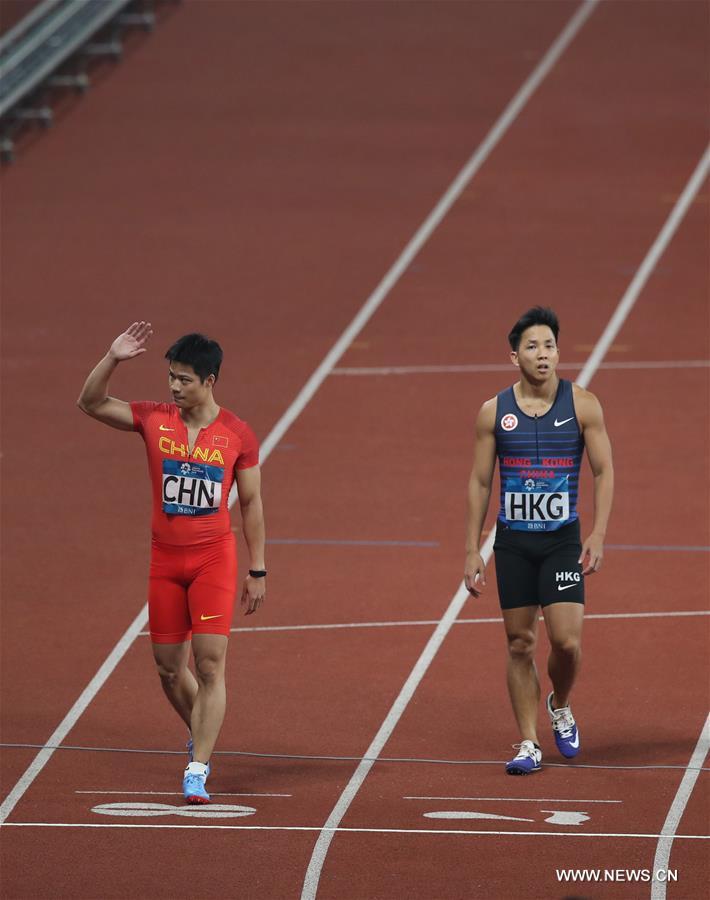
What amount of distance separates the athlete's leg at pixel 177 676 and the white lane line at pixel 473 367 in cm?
732

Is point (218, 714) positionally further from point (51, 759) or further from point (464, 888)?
point (464, 888)

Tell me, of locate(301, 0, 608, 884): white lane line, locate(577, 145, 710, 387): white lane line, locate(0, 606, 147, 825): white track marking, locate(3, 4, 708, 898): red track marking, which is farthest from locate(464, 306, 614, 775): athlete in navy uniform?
locate(577, 145, 710, 387): white lane line

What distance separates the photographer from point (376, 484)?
42.0ft

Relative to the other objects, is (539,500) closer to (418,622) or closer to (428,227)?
(418,622)

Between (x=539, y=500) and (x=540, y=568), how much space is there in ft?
1.02

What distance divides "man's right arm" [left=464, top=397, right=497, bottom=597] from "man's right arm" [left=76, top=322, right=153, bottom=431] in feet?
5.01

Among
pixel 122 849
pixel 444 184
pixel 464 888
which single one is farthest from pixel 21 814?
pixel 444 184

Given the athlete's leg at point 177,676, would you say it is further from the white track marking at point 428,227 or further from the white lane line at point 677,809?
the white track marking at point 428,227

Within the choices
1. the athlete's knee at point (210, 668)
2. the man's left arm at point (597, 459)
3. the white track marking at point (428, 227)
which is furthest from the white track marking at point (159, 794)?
the white track marking at point (428, 227)

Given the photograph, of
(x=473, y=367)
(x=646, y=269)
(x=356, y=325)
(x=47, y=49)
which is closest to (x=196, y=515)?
(x=473, y=367)

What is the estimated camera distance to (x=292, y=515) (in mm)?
12273

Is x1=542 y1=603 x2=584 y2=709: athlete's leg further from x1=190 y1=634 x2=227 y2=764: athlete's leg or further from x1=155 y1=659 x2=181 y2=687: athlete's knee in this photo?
x1=155 y1=659 x2=181 y2=687: athlete's knee

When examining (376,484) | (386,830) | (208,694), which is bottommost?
(386,830)

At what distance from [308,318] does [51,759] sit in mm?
8533
